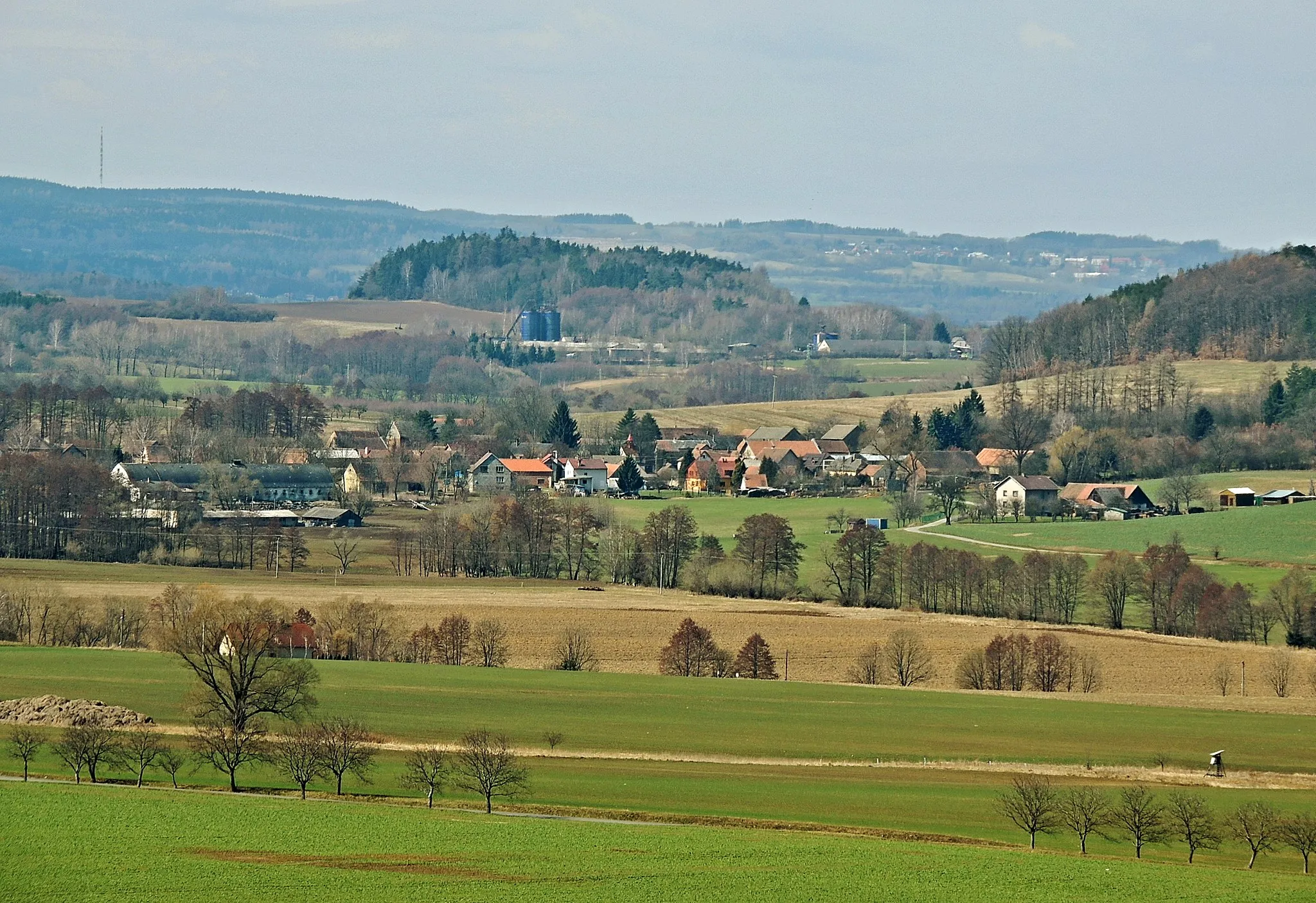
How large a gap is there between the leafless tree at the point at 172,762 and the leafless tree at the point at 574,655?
1797 cm

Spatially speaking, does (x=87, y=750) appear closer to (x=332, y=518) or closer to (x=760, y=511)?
(x=332, y=518)

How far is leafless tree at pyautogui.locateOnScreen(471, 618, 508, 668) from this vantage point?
5438 cm

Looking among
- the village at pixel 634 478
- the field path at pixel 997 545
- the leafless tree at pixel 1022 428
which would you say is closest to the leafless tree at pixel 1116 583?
the field path at pixel 997 545

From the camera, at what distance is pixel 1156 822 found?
31969 millimetres

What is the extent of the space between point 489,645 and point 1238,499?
50.8 meters

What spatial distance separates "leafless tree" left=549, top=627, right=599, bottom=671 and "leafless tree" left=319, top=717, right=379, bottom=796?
1705 centimetres

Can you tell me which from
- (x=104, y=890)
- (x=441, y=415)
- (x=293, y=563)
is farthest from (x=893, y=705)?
(x=441, y=415)

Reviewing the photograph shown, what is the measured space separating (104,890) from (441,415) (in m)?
119

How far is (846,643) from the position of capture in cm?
5831

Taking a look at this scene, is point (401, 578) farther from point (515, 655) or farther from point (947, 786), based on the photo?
point (947, 786)

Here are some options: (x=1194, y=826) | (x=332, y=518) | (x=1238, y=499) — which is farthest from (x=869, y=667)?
(x=1238, y=499)

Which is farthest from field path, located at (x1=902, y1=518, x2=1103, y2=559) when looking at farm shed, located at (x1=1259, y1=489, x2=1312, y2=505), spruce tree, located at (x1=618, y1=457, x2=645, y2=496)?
spruce tree, located at (x1=618, y1=457, x2=645, y2=496)

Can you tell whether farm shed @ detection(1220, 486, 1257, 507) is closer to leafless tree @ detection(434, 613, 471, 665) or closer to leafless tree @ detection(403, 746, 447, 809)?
leafless tree @ detection(434, 613, 471, 665)

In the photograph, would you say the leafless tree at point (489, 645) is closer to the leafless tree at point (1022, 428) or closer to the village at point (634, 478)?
the village at point (634, 478)
